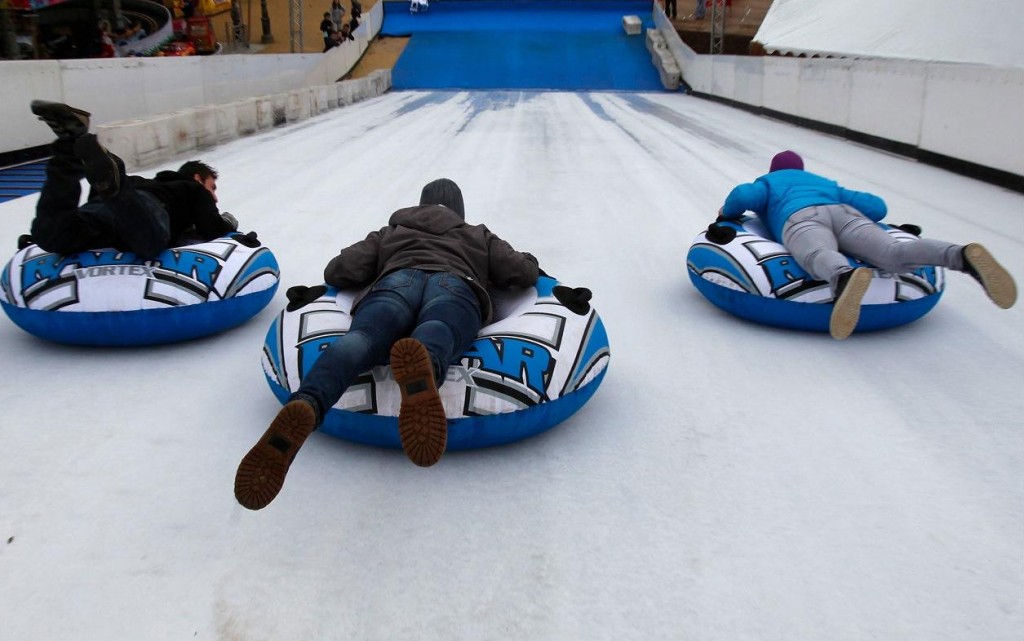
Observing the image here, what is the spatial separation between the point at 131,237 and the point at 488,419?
72.1 inches

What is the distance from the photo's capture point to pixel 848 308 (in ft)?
11.3

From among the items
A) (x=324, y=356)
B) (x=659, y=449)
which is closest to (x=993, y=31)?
(x=659, y=449)

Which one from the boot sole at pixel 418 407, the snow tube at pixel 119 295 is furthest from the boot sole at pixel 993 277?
the snow tube at pixel 119 295

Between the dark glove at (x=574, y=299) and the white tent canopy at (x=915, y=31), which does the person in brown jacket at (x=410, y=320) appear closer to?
the dark glove at (x=574, y=299)

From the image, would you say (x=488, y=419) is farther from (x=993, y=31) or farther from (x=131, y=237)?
(x=993, y=31)

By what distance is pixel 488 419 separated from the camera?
2670 mm

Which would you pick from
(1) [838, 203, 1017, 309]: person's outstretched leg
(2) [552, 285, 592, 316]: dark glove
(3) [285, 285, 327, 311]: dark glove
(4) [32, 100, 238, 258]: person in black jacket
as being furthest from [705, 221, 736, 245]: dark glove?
(4) [32, 100, 238, 258]: person in black jacket

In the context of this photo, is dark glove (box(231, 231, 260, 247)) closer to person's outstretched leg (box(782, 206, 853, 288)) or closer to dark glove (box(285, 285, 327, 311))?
dark glove (box(285, 285, 327, 311))

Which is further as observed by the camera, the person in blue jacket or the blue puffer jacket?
the blue puffer jacket

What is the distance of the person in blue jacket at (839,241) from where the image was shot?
11.2 feet

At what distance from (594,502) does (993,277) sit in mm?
2010

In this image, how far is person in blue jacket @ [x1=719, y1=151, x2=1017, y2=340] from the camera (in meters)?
3.42

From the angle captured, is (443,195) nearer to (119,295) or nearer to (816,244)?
(119,295)

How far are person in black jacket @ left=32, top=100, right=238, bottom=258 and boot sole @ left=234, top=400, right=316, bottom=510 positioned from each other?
5.47 ft
